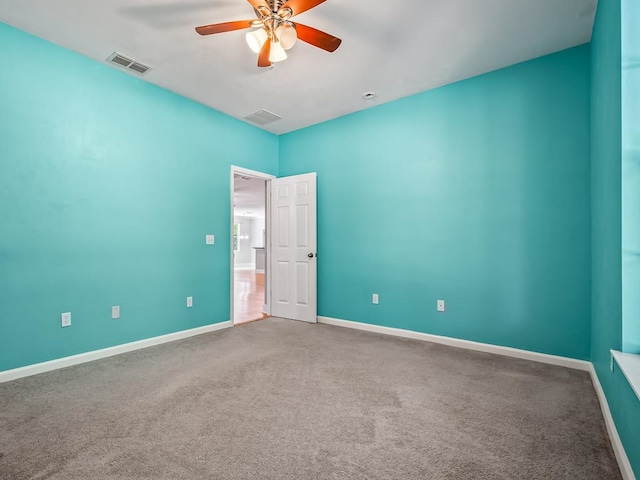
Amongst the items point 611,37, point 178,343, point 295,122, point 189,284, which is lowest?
point 178,343

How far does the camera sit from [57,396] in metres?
2.26

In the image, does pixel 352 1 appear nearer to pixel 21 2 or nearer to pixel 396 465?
pixel 21 2

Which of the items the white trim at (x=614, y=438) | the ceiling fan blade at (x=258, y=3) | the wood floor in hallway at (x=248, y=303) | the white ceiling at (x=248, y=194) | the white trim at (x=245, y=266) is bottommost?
the white trim at (x=245, y=266)

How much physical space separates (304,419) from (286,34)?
257 cm

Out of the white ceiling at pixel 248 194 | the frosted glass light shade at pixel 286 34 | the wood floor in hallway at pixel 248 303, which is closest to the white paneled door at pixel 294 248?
the wood floor in hallway at pixel 248 303

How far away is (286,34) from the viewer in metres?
2.20

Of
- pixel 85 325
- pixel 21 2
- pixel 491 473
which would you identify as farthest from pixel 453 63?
pixel 85 325

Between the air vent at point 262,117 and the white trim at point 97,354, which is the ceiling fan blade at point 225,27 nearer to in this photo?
the air vent at point 262,117

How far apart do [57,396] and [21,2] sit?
9.51 ft

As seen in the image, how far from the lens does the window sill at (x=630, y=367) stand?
1257 mm

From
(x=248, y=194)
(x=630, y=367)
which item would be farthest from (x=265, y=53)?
(x=248, y=194)

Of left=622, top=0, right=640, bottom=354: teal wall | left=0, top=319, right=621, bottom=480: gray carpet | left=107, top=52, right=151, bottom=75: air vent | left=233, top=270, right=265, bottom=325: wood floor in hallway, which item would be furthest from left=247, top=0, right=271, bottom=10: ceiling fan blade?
left=233, top=270, right=265, bottom=325: wood floor in hallway

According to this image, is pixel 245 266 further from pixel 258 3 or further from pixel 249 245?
pixel 258 3

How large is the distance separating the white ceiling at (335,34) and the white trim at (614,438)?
9.14ft
